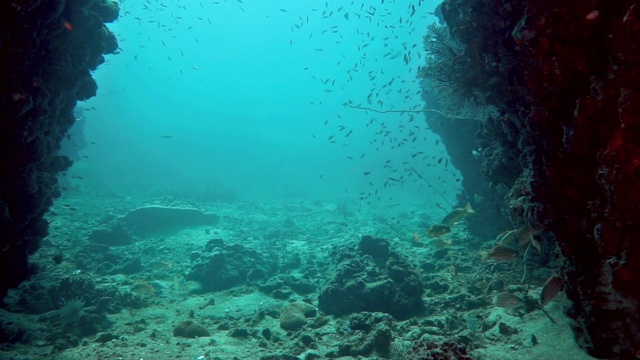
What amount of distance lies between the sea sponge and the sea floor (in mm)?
243

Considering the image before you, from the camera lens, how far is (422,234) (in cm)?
2036

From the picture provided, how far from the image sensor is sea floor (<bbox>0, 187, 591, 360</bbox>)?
6.05 m

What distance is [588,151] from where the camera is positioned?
→ 130 inches

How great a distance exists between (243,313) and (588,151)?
9.86 meters

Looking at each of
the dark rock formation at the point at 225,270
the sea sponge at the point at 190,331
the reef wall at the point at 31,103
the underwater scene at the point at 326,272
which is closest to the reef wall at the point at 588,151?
the underwater scene at the point at 326,272

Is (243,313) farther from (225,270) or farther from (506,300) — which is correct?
(506,300)

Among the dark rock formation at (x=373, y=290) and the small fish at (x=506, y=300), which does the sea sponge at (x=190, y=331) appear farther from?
the small fish at (x=506, y=300)

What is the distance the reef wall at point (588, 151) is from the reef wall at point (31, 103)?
272 inches

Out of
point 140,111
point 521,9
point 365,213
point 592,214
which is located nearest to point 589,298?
point 592,214

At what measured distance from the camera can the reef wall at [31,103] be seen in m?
5.03

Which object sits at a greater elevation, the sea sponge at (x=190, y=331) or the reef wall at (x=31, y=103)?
the reef wall at (x=31, y=103)

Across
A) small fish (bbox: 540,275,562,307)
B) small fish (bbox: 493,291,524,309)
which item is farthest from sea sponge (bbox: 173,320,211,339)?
small fish (bbox: 540,275,562,307)

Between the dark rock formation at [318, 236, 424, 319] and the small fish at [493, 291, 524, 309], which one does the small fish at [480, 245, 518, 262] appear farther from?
the dark rock formation at [318, 236, 424, 319]

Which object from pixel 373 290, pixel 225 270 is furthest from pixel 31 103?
pixel 225 270
